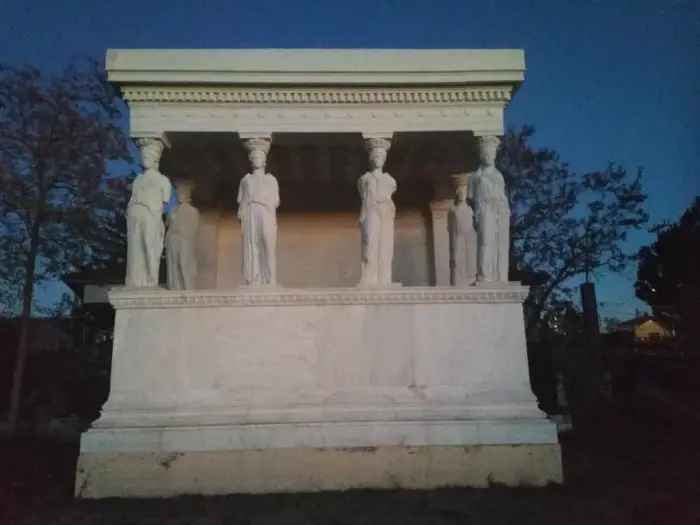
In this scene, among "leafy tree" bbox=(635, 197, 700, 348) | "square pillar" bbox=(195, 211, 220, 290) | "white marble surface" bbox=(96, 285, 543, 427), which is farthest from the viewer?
"leafy tree" bbox=(635, 197, 700, 348)

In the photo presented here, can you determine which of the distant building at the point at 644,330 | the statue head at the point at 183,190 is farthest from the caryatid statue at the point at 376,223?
the distant building at the point at 644,330

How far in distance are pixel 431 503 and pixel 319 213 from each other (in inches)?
261

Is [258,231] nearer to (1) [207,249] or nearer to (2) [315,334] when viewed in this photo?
(2) [315,334]

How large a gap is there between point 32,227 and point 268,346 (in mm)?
8646

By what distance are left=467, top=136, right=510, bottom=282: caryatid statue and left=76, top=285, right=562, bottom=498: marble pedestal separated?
1.28ft

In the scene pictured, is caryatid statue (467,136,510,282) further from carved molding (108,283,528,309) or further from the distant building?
the distant building

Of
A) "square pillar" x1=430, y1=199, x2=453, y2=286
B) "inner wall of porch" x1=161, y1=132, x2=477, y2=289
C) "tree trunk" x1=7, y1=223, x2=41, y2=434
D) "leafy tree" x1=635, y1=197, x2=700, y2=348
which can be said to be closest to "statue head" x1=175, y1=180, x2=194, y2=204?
"inner wall of porch" x1=161, y1=132, x2=477, y2=289

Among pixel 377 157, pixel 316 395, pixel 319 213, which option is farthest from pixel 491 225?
pixel 319 213

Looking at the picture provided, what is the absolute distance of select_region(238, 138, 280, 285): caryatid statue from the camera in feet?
31.3

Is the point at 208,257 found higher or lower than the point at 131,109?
lower

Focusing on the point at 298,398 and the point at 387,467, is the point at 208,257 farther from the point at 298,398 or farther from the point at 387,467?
the point at 387,467

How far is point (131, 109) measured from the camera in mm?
9688

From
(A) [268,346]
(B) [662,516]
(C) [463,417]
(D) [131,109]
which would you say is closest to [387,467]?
(C) [463,417]

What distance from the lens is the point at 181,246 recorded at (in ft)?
38.5
